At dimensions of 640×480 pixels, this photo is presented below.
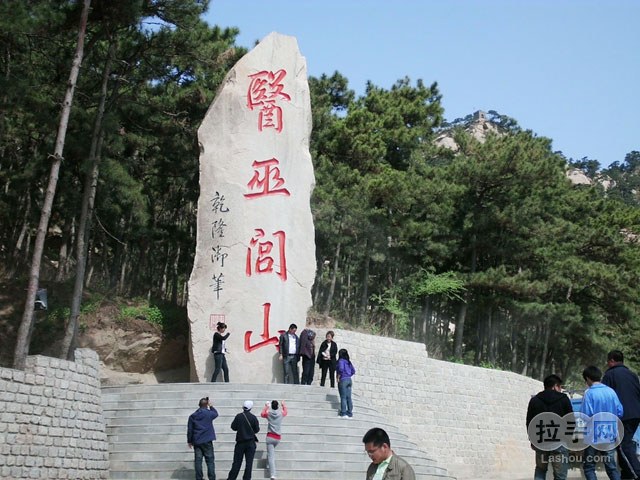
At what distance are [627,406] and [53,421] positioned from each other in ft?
22.6

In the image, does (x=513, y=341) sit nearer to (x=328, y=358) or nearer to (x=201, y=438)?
(x=328, y=358)

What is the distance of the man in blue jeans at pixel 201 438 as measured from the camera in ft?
31.7

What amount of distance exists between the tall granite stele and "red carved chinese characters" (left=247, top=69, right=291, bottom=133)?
2 centimetres

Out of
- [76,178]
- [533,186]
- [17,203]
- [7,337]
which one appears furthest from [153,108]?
[533,186]

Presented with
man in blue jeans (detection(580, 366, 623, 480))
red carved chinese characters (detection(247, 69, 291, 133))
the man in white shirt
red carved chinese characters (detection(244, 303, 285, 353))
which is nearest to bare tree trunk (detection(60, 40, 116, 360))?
red carved chinese characters (detection(247, 69, 291, 133))

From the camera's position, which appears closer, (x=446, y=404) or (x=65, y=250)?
(x=446, y=404)

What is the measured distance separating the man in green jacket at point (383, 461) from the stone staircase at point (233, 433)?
6.41m

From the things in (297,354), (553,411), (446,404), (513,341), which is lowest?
(553,411)

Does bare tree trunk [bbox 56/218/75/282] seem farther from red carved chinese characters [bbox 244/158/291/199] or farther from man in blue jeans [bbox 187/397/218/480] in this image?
man in blue jeans [bbox 187/397/218/480]

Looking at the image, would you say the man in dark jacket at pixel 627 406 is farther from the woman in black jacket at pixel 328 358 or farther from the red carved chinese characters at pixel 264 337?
the red carved chinese characters at pixel 264 337

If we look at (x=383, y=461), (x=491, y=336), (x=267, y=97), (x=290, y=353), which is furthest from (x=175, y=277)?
(x=383, y=461)

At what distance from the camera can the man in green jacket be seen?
4.15 meters

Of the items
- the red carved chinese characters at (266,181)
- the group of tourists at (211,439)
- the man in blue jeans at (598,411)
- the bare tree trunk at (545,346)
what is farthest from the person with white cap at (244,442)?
the bare tree trunk at (545,346)

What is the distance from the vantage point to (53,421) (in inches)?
403
